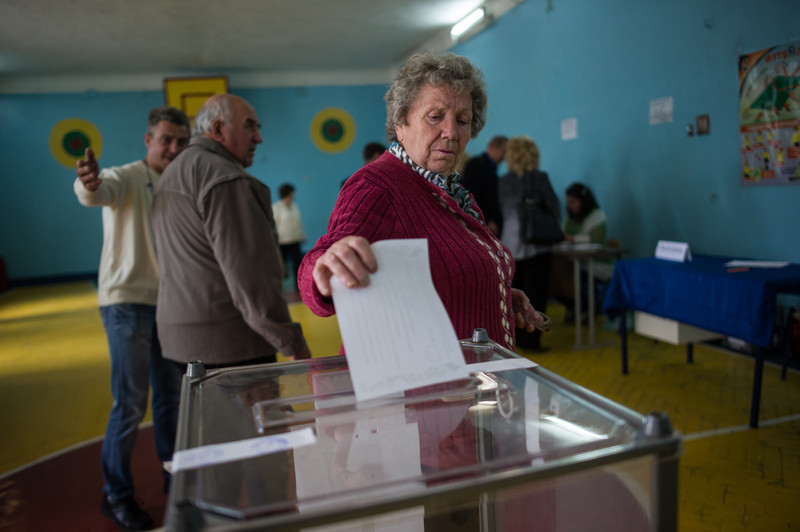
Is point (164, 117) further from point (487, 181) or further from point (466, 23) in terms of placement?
point (466, 23)

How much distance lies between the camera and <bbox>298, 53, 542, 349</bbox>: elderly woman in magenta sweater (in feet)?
3.82

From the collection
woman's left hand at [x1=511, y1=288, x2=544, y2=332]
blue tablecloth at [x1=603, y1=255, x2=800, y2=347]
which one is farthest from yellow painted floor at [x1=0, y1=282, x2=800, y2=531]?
woman's left hand at [x1=511, y1=288, x2=544, y2=332]

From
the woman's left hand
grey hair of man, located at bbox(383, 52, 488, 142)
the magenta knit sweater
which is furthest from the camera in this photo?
the woman's left hand

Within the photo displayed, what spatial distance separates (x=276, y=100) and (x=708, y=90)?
8401 millimetres

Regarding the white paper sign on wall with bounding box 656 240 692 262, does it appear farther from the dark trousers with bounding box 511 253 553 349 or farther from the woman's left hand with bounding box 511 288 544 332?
the woman's left hand with bounding box 511 288 544 332

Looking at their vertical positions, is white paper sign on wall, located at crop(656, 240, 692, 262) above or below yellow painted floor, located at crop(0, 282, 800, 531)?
above

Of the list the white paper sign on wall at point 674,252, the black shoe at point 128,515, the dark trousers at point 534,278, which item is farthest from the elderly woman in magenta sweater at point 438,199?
the dark trousers at point 534,278

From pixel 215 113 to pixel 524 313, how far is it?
1.27m

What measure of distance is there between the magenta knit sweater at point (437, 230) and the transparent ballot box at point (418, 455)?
27 centimetres

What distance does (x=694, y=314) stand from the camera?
3.14 metres

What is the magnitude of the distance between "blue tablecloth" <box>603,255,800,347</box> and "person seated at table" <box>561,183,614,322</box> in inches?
40.9

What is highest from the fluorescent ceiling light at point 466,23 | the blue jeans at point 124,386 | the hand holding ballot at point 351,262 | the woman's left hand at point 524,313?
the fluorescent ceiling light at point 466,23

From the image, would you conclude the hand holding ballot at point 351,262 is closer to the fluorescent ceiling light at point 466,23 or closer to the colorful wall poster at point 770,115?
the colorful wall poster at point 770,115

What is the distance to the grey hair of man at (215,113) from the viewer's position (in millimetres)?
1940
